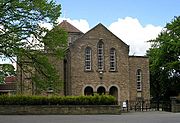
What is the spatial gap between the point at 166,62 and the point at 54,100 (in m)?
27.8

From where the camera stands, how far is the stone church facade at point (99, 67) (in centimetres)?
Answer: 4788

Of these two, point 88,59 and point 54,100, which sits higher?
point 88,59

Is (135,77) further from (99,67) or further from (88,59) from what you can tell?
(88,59)

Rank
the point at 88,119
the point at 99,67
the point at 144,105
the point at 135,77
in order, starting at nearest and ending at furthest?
the point at 88,119, the point at 99,67, the point at 144,105, the point at 135,77

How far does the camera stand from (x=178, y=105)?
133ft

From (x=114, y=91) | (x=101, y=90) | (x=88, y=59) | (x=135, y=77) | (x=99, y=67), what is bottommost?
(x=114, y=91)

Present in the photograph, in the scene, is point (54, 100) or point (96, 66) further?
point (96, 66)

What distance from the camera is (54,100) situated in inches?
1404

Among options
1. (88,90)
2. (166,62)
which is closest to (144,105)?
(88,90)

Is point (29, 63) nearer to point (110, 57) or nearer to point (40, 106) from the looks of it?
point (40, 106)

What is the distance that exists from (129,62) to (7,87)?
2686cm

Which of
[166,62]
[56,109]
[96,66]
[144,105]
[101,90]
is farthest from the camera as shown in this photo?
[166,62]

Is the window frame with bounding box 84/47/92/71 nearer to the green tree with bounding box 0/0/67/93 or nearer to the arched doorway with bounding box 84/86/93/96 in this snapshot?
the arched doorway with bounding box 84/86/93/96


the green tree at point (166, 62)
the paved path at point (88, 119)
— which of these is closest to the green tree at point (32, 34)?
the paved path at point (88, 119)
